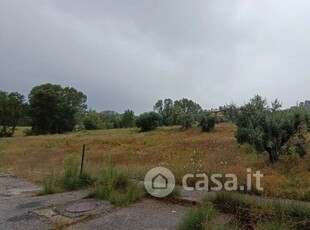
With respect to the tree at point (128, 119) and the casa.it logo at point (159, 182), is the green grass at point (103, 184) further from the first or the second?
the tree at point (128, 119)

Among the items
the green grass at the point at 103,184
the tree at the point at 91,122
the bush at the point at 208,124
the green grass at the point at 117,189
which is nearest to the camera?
the green grass at the point at 117,189

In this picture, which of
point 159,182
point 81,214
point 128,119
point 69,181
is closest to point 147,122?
point 128,119

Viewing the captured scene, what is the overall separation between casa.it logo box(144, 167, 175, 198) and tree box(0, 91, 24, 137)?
163 ft

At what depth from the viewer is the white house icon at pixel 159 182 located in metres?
6.34

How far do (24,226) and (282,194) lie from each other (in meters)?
4.82

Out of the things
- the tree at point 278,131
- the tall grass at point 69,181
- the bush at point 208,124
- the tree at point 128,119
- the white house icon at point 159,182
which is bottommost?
the tall grass at point 69,181

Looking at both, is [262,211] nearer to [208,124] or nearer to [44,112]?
[208,124]

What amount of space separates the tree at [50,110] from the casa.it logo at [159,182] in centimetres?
4969

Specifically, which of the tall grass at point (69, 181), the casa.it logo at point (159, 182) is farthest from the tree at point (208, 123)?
the tall grass at point (69, 181)

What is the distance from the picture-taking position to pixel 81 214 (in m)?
5.15

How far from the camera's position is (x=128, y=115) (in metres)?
65.6

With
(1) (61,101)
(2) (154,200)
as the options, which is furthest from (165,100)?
(2) (154,200)

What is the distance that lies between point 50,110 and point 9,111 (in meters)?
7.20

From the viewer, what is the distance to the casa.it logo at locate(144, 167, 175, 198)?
5984 millimetres
